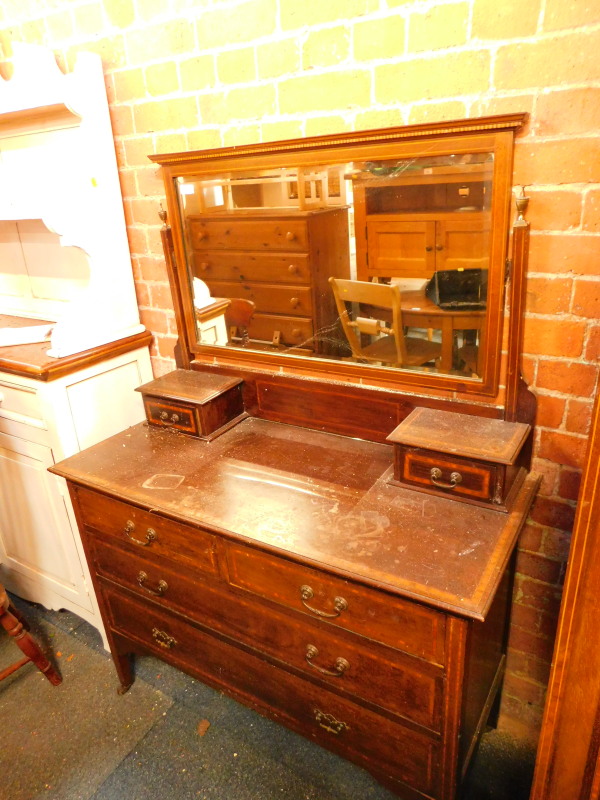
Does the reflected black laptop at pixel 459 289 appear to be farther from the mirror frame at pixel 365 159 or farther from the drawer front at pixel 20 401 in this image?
the drawer front at pixel 20 401

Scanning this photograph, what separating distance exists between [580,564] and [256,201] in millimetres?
1247

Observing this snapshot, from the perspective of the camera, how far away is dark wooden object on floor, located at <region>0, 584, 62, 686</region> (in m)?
1.93

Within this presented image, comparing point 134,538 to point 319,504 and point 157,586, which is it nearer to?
point 157,586

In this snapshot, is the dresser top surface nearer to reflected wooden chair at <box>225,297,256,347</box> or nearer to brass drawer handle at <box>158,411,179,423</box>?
brass drawer handle at <box>158,411,179,423</box>

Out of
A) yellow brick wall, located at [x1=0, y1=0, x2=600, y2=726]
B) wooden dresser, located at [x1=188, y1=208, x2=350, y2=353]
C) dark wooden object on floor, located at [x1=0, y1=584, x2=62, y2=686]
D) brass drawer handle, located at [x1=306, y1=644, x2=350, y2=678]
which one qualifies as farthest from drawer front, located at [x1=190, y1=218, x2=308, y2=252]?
dark wooden object on floor, located at [x1=0, y1=584, x2=62, y2=686]

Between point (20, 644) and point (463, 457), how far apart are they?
5.41 feet

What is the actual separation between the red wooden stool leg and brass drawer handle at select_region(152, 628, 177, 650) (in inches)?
20.6

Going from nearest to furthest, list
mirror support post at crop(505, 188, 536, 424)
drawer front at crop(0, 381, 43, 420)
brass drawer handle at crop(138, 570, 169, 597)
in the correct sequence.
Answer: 1. mirror support post at crop(505, 188, 536, 424)
2. brass drawer handle at crop(138, 570, 169, 597)
3. drawer front at crop(0, 381, 43, 420)

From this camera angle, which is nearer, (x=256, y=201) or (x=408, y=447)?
(x=408, y=447)

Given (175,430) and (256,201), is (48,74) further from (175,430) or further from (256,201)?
(175,430)

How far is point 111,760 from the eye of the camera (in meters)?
1.78

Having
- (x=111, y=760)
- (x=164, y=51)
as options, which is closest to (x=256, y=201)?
(x=164, y=51)

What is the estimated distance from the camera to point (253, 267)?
1731 millimetres

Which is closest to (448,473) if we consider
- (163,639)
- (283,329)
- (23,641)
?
(283,329)
